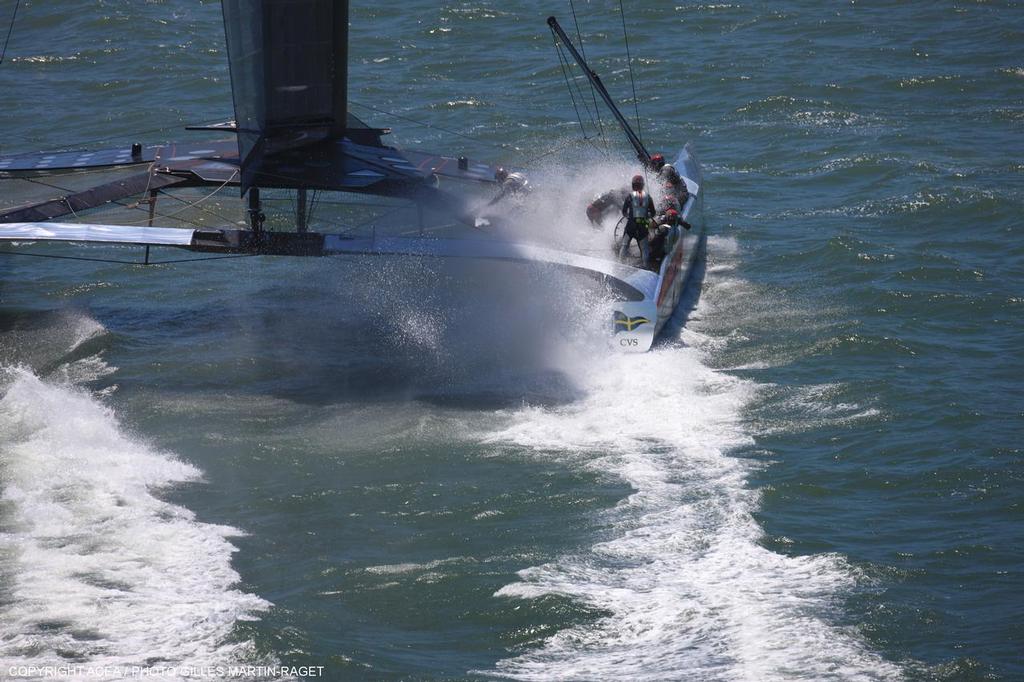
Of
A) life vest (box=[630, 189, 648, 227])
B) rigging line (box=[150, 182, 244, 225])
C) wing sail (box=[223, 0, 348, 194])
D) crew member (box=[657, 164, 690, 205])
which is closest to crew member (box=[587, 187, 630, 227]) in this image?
crew member (box=[657, 164, 690, 205])

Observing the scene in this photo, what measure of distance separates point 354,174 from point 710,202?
5.84 m

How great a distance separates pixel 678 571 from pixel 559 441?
92.8 inches

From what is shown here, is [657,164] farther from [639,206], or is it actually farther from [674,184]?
[639,206]

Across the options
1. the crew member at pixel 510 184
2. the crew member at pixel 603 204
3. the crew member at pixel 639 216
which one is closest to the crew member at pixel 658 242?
the crew member at pixel 639 216

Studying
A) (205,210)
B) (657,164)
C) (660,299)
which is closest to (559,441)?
(660,299)

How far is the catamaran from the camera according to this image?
12.2m

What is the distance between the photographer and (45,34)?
83.8ft

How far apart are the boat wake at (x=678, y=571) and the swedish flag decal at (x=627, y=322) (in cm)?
95

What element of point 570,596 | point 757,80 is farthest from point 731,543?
point 757,80

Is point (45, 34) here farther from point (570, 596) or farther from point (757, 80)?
point (570, 596)

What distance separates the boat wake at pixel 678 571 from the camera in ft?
24.2

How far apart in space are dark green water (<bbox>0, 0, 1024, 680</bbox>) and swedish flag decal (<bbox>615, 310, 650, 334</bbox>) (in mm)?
282

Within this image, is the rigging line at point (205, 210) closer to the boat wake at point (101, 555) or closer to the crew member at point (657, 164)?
the boat wake at point (101, 555)

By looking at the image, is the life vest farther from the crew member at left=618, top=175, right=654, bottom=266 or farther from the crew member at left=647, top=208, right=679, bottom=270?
the crew member at left=647, top=208, right=679, bottom=270
